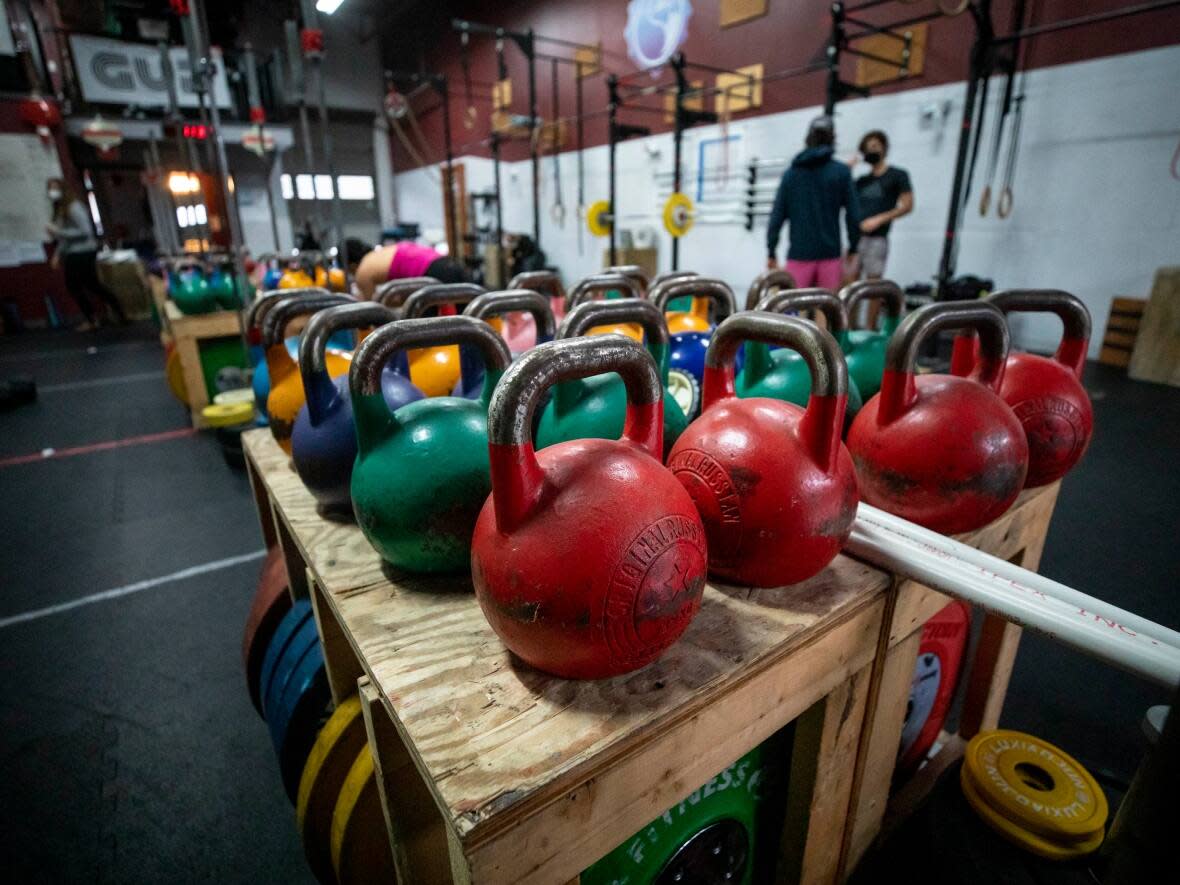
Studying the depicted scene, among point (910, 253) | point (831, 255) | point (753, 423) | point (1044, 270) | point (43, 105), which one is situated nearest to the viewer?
point (753, 423)

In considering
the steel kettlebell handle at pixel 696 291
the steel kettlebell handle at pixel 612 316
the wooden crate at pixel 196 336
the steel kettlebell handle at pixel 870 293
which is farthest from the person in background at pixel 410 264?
the steel kettlebell handle at pixel 612 316

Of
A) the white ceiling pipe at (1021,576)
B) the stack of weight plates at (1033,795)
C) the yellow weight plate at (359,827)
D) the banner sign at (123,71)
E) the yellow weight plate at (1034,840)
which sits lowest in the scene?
the yellow weight plate at (1034,840)

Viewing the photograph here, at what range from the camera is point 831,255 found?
4.42 metres

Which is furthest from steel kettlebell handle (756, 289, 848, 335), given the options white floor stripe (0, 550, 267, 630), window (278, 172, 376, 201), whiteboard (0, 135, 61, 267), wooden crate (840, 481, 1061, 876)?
window (278, 172, 376, 201)

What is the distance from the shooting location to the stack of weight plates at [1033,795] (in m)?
1.20

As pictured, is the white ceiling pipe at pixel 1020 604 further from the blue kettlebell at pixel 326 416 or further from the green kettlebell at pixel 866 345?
the blue kettlebell at pixel 326 416

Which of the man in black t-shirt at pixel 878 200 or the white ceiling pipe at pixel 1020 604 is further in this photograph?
the man in black t-shirt at pixel 878 200

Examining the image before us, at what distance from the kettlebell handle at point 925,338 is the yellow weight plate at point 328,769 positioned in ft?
3.36

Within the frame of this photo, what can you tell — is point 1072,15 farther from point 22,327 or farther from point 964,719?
point 22,327

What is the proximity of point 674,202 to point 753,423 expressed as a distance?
5194 millimetres

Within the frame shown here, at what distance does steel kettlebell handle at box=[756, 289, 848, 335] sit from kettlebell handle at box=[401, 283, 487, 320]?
0.57 metres

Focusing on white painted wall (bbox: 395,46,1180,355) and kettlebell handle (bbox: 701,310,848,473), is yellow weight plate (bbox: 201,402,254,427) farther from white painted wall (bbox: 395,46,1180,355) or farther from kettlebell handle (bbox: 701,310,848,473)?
white painted wall (bbox: 395,46,1180,355)

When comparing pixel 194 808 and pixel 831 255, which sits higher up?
pixel 831 255

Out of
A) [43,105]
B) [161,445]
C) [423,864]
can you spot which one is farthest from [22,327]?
Result: [423,864]
